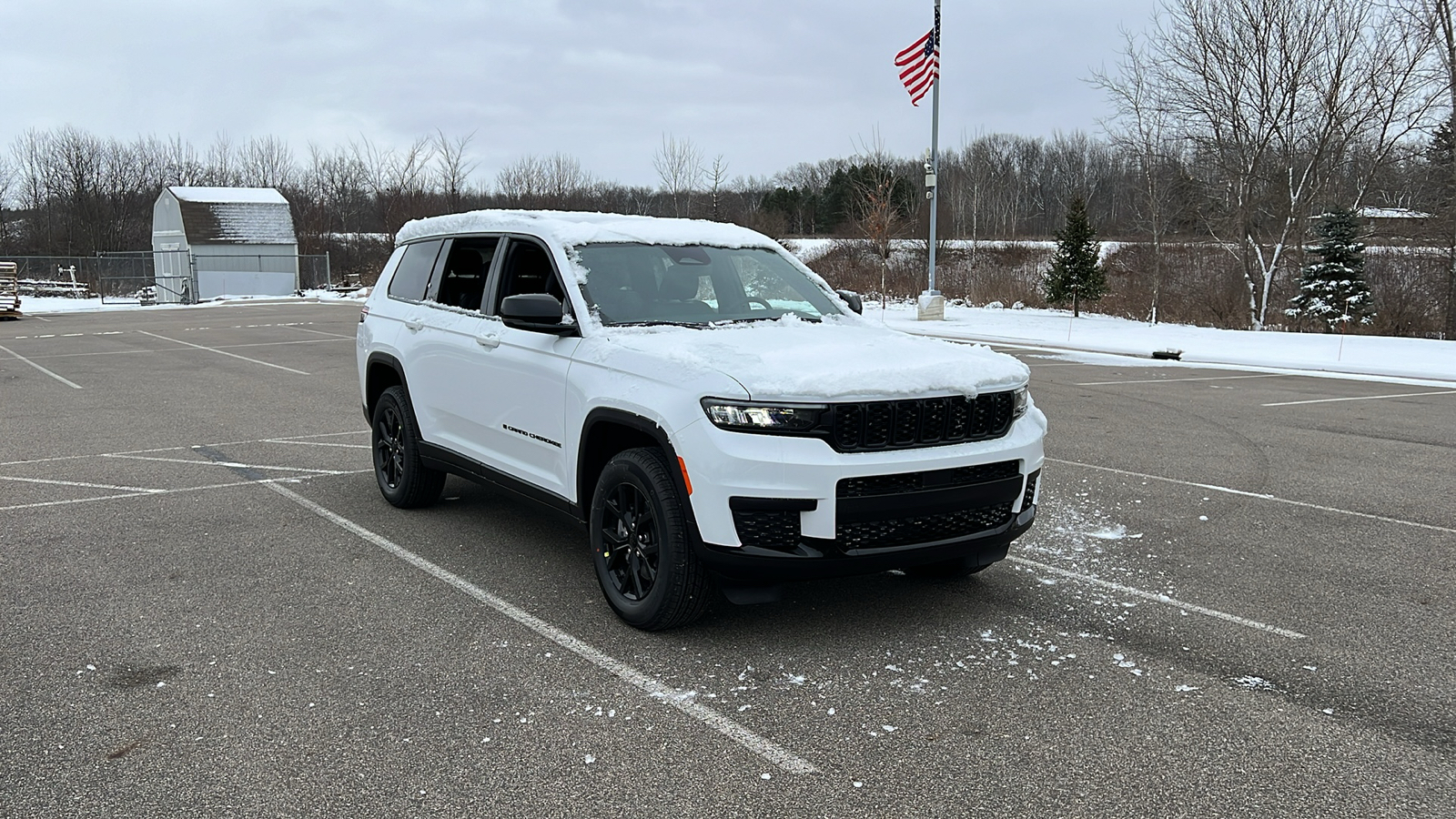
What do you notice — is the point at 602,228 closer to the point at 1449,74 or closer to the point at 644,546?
the point at 644,546

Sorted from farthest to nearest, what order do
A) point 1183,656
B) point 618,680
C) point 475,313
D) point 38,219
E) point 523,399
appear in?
point 38,219 → point 475,313 → point 523,399 → point 1183,656 → point 618,680

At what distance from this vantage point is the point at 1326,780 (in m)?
3.30

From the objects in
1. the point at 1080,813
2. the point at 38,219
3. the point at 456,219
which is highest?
the point at 38,219

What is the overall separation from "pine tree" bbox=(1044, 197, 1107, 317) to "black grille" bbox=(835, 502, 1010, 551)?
29400mm

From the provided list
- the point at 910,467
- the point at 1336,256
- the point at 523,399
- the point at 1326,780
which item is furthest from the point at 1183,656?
the point at 1336,256

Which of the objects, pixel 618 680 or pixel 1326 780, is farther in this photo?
pixel 618 680

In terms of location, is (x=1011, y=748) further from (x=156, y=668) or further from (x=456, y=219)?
(x=456, y=219)

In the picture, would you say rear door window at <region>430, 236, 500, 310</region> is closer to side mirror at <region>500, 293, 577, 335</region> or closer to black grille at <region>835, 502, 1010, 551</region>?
side mirror at <region>500, 293, 577, 335</region>

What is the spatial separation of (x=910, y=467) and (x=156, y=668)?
3.18 meters

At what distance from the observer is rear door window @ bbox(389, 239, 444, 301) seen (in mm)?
6676

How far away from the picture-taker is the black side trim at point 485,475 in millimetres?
5176

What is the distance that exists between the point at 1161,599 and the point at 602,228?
11.3ft

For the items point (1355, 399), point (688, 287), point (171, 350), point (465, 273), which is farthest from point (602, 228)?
point (171, 350)

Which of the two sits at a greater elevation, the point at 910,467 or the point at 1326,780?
the point at 910,467
